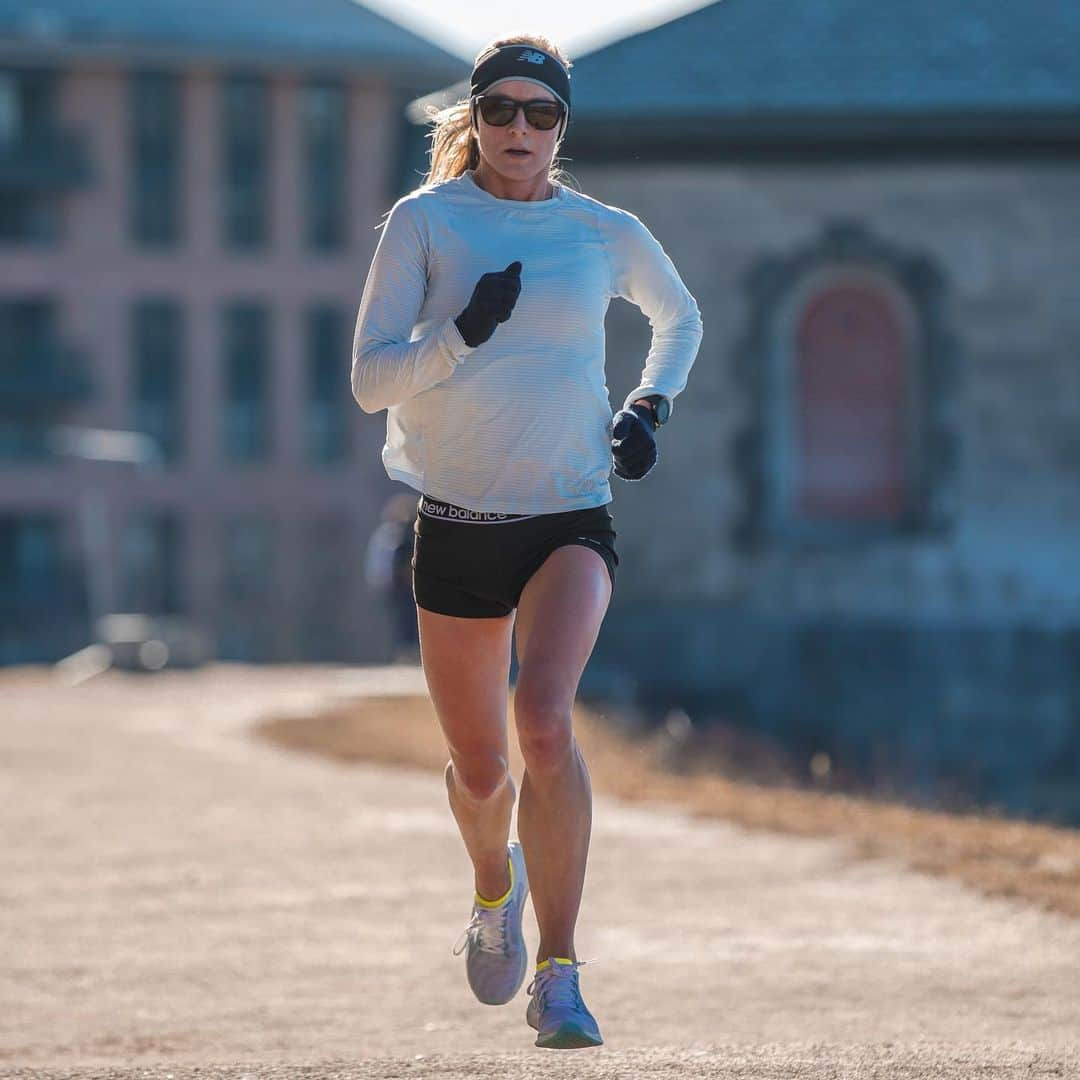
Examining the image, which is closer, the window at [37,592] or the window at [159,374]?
the window at [37,592]

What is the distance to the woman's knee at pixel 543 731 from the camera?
5297 mm

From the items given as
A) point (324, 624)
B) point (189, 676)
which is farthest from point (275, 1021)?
point (324, 624)

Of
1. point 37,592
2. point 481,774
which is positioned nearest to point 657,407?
point 481,774

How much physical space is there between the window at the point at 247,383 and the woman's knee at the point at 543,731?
49.2m

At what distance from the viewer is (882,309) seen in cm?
1839

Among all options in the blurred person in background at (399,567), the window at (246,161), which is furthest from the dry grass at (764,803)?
the window at (246,161)

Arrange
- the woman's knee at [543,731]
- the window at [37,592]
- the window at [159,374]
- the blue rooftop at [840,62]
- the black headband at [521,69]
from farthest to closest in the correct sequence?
the window at [159,374] < the window at [37,592] < the blue rooftop at [840,62] < the black headband at [521,69] < the woman's knee at [543,731]

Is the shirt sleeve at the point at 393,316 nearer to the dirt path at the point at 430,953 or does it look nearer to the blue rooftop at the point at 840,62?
the dirt path at the point at 430,953

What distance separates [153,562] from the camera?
5375 cm

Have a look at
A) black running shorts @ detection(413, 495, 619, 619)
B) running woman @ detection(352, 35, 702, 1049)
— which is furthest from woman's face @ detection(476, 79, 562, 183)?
black running shorts @ detection(413, 495, 619, 619)

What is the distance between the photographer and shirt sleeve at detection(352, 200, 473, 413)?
536 cm

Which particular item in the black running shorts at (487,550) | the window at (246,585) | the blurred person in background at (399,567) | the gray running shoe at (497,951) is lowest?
the window at (246,585)

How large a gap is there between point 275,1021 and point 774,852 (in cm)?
389

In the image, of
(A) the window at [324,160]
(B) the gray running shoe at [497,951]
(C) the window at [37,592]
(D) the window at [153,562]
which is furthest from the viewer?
(A) the window at [324,160]
